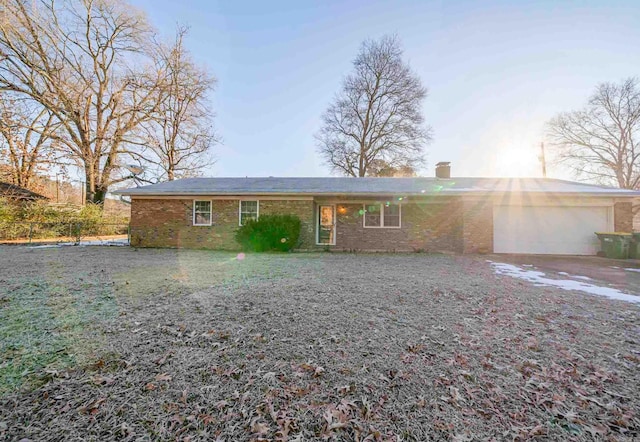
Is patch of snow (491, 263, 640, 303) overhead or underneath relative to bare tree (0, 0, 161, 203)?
underneath

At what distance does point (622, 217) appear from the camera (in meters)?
10.1

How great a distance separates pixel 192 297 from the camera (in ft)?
13.9

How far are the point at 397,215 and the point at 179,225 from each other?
9.08 meters

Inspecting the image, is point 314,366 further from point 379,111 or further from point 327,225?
point 379,111

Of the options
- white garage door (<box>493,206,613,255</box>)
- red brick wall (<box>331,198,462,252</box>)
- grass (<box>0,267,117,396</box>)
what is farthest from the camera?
red brick wall (<box>331,198,462,252</box>)

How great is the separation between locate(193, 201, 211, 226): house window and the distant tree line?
7.87 metres

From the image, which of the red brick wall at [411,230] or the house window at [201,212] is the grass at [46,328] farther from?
the red brick wall at [411,230]

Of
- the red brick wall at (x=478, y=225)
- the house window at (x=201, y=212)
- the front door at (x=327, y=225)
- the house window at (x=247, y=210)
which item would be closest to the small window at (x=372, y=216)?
the front door at (x=327, y=225)

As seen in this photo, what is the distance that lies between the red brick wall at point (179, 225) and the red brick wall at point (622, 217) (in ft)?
43.1

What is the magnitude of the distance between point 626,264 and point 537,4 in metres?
8.85

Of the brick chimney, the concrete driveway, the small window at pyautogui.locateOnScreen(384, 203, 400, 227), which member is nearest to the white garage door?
the concrete driveway

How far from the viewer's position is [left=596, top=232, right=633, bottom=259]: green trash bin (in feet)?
30.8

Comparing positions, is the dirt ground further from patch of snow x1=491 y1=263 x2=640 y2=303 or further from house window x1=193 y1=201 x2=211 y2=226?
house window x1=193 y1=201 x2=211 y2=226

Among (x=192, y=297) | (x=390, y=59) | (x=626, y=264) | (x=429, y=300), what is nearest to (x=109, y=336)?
(x=192, y=297)
